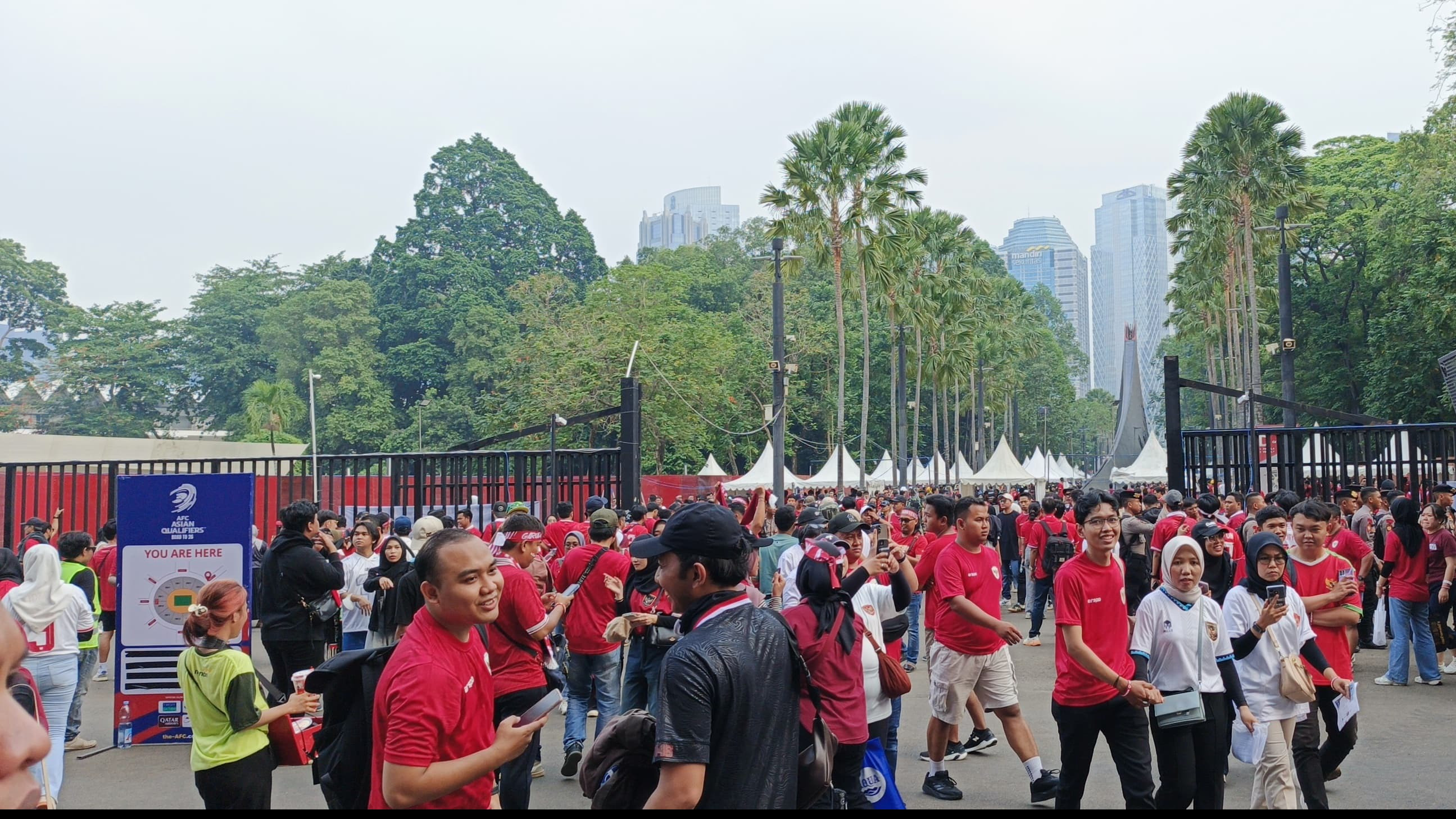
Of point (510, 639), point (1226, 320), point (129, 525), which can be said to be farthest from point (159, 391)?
point (510, 639)

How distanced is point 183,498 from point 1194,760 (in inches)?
306

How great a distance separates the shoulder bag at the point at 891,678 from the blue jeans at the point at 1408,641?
26.0 ft

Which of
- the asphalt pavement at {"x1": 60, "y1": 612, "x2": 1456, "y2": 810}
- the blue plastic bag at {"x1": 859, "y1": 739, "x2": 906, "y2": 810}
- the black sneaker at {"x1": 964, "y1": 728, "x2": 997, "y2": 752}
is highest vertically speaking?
the blue plastic bag at {"x1": 859, "y1": 739, "x2": 906, "y2": 810}

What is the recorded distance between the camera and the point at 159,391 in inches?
2569

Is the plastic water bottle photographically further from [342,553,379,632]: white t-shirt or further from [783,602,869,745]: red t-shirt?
[783,602,869,745]: red t-shirt

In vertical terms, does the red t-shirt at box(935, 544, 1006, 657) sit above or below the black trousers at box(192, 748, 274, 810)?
above

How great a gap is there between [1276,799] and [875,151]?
27162 mm

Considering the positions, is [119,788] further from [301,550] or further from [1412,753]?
[1412,753]

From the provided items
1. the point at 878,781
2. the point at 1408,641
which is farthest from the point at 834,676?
the point at 1408,641

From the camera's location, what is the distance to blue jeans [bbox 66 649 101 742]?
866cm

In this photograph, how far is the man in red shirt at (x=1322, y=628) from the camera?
5.95 metres

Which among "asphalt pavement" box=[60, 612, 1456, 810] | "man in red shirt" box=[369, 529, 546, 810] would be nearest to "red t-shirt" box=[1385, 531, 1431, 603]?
"asphalt pavement" box=[60, 612, 1456, 810]

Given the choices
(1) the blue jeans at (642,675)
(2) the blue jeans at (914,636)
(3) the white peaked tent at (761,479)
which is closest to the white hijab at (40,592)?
(1) the blue jeans at (642,675)

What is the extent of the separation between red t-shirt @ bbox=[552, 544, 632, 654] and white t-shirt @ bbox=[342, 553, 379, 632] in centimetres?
253
